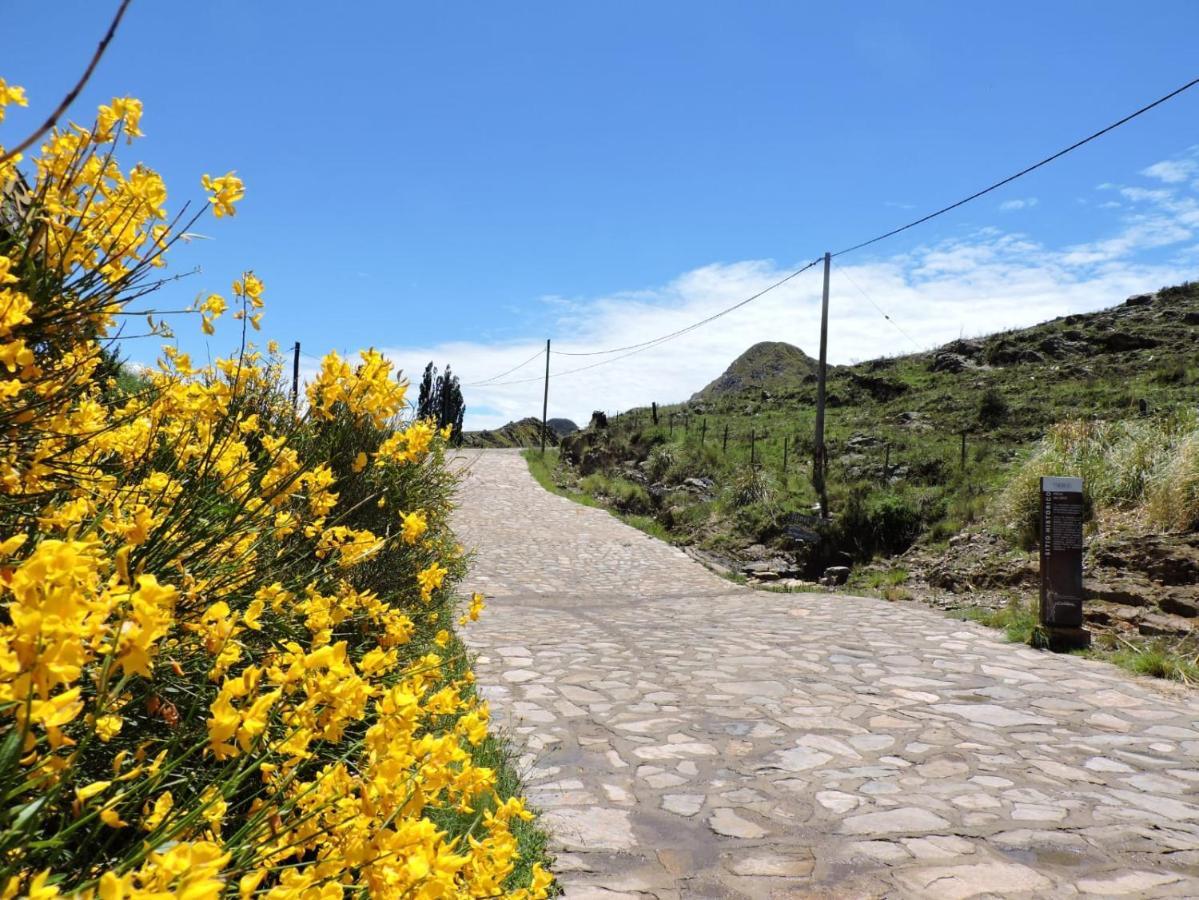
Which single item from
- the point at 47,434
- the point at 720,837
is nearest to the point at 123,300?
the point at 47,434

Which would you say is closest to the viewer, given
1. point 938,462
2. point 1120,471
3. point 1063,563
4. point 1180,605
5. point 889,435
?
point 1063,563

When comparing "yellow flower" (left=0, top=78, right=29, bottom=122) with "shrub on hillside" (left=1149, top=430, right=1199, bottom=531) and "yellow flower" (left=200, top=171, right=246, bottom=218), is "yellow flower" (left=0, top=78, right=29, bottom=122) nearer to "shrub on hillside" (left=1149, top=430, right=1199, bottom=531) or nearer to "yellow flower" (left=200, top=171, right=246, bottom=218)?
"yellow flower" (left=200, top=171, right=246, bottom=218)

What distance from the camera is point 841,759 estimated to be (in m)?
4.01

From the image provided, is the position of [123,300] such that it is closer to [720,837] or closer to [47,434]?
[47,434]

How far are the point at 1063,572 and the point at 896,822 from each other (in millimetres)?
3923

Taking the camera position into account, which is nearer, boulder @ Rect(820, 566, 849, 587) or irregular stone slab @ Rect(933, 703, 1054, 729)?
irregular stone slab @ Rect(933, 703, 1054, 729)

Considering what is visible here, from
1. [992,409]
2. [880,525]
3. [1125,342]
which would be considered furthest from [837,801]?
[1125,342]

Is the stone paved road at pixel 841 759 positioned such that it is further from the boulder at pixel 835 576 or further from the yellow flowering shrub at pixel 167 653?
the boulder at pixel 835 576

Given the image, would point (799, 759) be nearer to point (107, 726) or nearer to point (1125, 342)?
point (107, 726)

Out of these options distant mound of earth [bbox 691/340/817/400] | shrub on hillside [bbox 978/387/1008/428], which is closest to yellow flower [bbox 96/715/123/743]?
shrub on hillside [bbox 978/387/1008/428]

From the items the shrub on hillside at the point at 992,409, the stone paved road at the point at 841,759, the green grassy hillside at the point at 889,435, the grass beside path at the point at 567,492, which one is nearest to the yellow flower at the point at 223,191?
the stone paved road at the point at 841,759

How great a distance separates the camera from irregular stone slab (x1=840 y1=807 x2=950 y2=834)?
320cm

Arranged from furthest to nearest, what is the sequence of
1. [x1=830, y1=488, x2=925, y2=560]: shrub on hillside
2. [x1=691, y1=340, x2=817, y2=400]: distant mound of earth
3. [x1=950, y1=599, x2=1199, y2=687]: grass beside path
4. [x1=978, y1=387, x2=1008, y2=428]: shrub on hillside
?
[x1=691, y1=340, x2=817, y2=400]: distant mound of earth, [x1=978, y1=387, x2=1008, y2=428]: shrub on hillside, [x1=830, y1=488, x2=925, y2=560]: shrub on hillside, [x1=950, y1=599, x2=1199, y2=687]: grass beside path

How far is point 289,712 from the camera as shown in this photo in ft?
4.58
